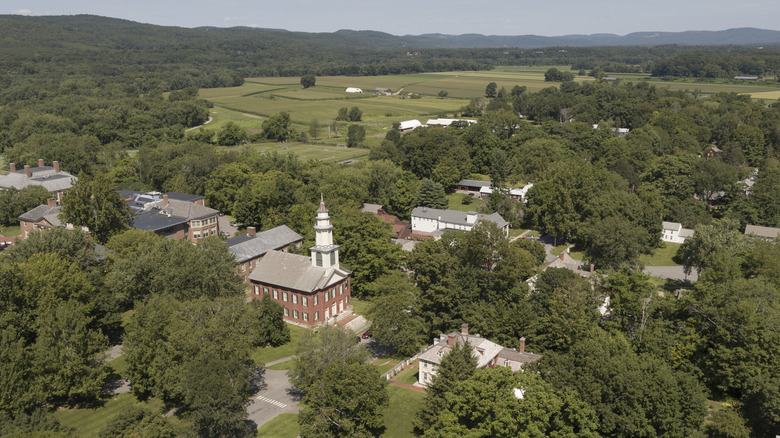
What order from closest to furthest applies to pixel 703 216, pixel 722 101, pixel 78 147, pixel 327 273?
pixel 327 273 < pixel 703 216 < pixel 78 147 < pixel 722 101

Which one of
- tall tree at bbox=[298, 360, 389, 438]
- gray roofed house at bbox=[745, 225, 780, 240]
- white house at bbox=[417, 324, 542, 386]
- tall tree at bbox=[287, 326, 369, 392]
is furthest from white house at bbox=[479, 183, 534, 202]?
tall tree at bbox=[298, 360, 389, 438]

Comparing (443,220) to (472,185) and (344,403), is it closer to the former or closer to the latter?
(472,185)

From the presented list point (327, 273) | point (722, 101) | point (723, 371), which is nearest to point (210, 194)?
point (327, 273)

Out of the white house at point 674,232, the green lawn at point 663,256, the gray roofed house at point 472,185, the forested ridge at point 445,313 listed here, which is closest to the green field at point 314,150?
the gray roofed house at point 472,185

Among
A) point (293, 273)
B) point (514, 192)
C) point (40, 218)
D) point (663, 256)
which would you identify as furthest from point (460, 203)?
point (40, 218)

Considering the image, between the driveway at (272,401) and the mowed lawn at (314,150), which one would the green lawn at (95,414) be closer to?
the driveway at (272,401)

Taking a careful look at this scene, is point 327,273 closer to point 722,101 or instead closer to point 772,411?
point 772,411
